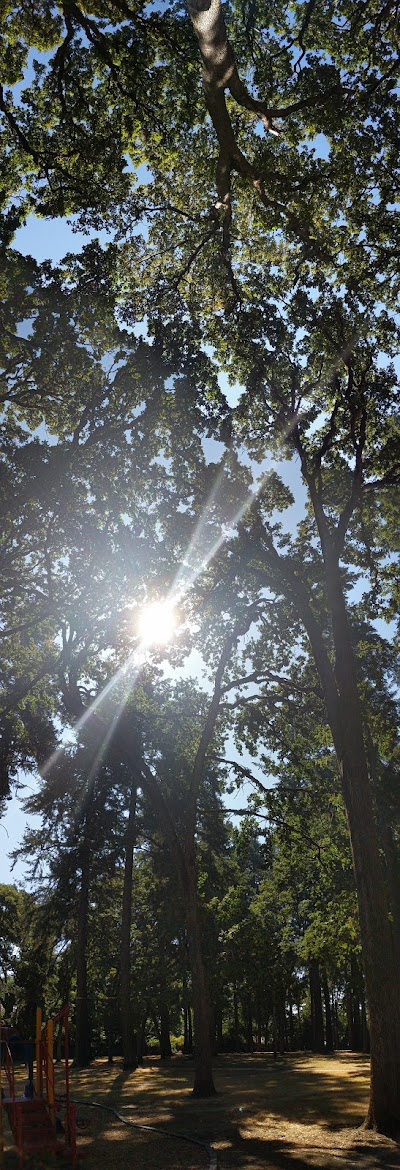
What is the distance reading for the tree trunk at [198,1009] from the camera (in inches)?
754

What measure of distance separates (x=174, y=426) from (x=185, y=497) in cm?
276

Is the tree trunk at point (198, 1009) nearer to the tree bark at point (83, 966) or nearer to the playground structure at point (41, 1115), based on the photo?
the playground structure at point (41, 1115)

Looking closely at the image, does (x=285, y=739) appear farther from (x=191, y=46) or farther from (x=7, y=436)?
(x=191, y=46)

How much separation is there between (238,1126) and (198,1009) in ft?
18.3

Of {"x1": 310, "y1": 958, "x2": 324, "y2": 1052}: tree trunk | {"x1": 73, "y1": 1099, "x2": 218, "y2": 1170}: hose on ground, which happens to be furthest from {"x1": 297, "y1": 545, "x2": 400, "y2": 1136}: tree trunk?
{"x1": 310, "y1": 958, "x2": 324, "y2": 1052}: tree trunk

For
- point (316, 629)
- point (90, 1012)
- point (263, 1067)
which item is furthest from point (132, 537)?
point (90, 1012)

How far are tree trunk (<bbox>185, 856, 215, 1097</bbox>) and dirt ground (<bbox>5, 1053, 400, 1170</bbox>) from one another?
0.56 meters

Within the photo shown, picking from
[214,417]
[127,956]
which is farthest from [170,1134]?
[127,956]

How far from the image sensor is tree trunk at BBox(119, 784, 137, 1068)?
97.6 feet

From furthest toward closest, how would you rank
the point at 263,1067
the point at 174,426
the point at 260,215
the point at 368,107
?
the point at 263,1067, the point at 174,426, the point at 260,215, the point at 368,107

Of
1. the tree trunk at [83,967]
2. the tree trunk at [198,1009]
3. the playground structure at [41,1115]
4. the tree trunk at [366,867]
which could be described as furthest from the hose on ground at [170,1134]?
the tree trunk at [83,967]

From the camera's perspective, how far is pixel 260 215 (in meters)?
13.4

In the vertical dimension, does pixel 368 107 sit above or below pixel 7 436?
above

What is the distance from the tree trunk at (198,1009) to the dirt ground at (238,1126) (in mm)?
558
